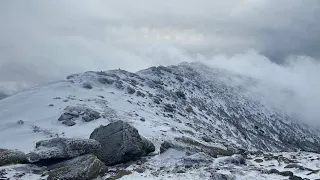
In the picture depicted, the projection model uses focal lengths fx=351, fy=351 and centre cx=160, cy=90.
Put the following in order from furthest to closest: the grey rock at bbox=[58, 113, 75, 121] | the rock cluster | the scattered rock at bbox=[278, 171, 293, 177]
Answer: the grey rock at bbox=[58, 113, 75, 121], the scattered rock at bbox=[278, 171, 293, 177], the rock cluster

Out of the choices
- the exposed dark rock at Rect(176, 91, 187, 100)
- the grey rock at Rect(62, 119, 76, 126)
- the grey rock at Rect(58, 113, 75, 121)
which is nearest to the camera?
the grey rock at Rect(62, 119, 76, 126)

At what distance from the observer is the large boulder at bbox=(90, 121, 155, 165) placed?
140 feet

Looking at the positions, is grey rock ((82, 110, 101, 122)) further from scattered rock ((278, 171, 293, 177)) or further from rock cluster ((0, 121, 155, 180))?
scattered rock ((278, 171, 293, 177))

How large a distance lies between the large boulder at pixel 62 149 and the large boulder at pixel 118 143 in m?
1.82

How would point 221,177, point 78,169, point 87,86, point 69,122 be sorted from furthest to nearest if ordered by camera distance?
point 87,86, point 69,122, point 78,169, point 221,177

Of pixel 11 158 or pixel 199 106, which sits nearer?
pixel 11 158

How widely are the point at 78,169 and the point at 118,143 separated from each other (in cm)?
992

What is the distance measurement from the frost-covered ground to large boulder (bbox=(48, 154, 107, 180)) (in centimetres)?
268

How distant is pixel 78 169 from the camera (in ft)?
112

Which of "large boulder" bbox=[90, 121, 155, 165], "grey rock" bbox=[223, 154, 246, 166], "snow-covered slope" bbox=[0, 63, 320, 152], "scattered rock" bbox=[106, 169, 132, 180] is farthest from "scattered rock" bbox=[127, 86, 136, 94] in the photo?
"scattered rock" bbox=[106, 169, 132, 180]

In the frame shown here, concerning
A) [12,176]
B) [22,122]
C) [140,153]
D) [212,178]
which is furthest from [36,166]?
[22,122]

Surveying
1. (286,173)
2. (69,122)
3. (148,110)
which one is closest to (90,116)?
(69,122)

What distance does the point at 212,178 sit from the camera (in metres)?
34.0

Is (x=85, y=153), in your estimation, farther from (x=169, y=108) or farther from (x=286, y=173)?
(x=169, y=108)
